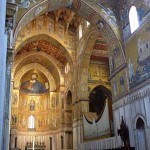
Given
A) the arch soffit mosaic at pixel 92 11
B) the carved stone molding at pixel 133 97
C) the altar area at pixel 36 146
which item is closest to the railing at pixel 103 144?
the carved stone molding at pixel 133 97

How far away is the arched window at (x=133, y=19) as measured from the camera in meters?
13.2

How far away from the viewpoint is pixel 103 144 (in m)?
15.4

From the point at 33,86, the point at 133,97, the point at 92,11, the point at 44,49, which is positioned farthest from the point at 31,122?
the point at 133,97

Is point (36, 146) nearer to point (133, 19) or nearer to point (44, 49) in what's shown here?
point (44, 49)

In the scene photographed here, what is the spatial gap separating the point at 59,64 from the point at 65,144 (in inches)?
313

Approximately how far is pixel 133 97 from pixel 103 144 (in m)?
4.58

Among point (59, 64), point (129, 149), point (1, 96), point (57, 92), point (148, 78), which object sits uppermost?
point (59, 64)

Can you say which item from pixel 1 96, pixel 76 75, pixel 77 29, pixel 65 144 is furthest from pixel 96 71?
pixel 1 96

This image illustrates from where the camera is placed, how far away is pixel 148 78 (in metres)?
11.3

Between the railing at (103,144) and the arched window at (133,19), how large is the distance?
20.5 ft

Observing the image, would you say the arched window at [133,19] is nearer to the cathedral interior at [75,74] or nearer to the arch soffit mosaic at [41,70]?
the cathedral interior at [75,74]

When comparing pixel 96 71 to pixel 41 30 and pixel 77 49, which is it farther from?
pixel 41 30

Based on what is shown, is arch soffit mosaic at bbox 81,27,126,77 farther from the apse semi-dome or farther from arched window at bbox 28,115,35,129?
arched window at bbox 28,115,35,129

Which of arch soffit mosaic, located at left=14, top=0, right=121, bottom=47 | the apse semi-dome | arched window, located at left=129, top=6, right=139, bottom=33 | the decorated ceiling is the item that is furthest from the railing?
the apse semi-dome
